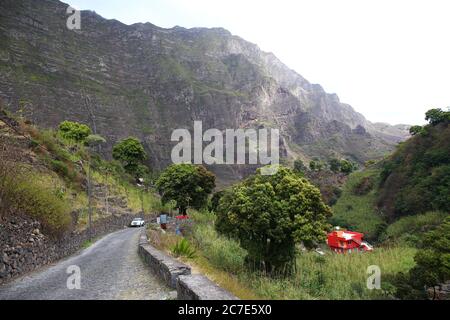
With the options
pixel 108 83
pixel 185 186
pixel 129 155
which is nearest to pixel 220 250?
pixel 185 186

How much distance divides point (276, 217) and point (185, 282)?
13643 millimetres

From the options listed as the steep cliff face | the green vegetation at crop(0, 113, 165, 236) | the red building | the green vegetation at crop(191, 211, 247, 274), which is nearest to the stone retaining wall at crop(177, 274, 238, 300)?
the green vegetation at crop(0, 113, 165, 236)

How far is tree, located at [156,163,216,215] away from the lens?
47497mm

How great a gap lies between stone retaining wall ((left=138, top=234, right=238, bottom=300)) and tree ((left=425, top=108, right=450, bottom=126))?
72337mm

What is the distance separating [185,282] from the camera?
7336 millimetres

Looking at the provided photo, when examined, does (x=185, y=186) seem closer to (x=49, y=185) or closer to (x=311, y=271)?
(x=49, y=185)

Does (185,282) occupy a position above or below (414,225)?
above

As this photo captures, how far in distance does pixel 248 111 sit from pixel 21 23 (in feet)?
345

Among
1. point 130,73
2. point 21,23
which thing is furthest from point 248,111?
point 21,23

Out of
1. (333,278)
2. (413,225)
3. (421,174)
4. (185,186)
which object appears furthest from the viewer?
(421,174)

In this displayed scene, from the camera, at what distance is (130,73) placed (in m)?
168

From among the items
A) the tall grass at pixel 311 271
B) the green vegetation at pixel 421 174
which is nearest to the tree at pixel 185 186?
the tall grass at pixel 311 271

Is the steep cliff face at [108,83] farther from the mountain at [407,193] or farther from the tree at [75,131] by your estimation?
the mountain at [407,193]
